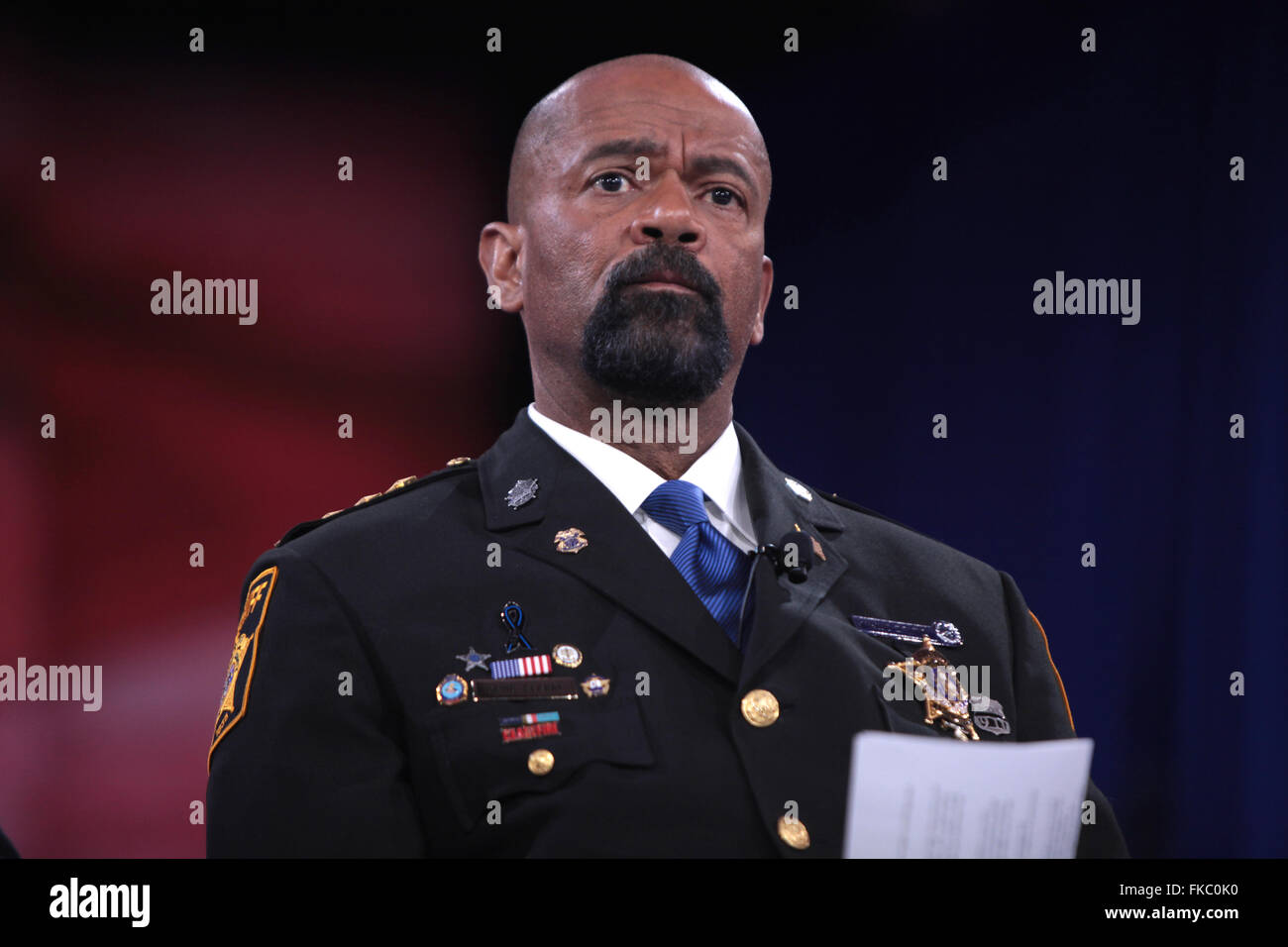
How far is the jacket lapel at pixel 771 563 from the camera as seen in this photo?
1920 mm

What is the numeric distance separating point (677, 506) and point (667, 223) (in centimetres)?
48

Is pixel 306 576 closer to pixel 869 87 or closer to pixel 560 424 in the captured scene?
pixel 560 424

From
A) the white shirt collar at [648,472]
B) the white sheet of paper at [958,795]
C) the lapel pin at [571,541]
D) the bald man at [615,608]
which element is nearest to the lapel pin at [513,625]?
the bald man at [615,608]

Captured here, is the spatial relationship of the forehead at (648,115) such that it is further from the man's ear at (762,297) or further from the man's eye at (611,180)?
the man's ear at (762,297)

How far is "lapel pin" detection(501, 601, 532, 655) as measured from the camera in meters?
1.91

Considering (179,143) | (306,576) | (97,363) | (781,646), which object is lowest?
(781,646)

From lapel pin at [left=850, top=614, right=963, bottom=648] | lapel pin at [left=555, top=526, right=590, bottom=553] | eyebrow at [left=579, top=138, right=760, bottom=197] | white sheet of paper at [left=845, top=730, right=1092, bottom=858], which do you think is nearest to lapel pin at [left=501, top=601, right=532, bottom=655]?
lapel pin at [left=555, top=526, right=590, bottom=553]

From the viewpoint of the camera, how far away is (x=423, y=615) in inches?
75.8

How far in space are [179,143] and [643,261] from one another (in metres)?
1.32

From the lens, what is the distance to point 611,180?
2.23m

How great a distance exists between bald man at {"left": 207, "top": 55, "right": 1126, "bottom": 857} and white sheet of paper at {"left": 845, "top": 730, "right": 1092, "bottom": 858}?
15.2 inches

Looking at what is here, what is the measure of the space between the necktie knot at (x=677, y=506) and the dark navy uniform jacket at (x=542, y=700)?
0.24 feet

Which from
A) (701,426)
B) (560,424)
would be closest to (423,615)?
(560,424)

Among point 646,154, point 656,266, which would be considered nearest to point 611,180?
point 646,154
